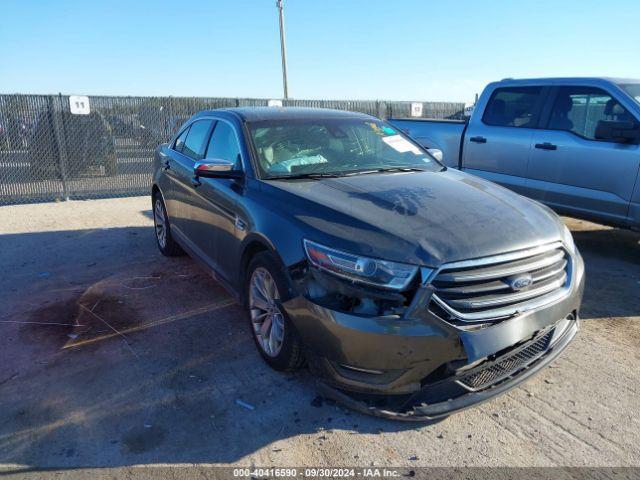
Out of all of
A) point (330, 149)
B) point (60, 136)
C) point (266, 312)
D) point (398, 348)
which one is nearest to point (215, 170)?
point (330, 149)

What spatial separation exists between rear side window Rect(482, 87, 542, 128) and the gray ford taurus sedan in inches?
123

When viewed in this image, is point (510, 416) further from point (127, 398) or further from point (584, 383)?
point (127, 398)

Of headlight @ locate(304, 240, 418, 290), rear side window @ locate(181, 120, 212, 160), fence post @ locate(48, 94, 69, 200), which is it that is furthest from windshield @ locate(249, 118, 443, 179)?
fence post @ locate(48, 94, 69, 200)

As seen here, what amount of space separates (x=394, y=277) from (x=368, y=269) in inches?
5.6

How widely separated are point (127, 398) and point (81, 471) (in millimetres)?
642

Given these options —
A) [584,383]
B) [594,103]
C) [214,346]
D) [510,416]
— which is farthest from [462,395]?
[594,103]

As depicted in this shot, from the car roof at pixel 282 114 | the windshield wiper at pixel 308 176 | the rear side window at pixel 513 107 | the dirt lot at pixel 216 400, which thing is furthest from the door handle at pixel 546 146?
the windshield wiper at pixel 308 176

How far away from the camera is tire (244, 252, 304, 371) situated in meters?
3.06

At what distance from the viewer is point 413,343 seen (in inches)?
98.7

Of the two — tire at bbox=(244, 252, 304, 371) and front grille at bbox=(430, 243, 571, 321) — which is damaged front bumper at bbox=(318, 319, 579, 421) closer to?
front grille at bbox=(430, 243, 571, 321)

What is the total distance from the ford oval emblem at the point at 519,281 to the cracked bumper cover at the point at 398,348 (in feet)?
0.52

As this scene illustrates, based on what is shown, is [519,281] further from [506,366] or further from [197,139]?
[197,139]

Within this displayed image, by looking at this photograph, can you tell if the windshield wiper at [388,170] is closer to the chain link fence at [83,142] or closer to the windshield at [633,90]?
the windshield at [633,90]

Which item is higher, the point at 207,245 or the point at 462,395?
the point at 207,245
